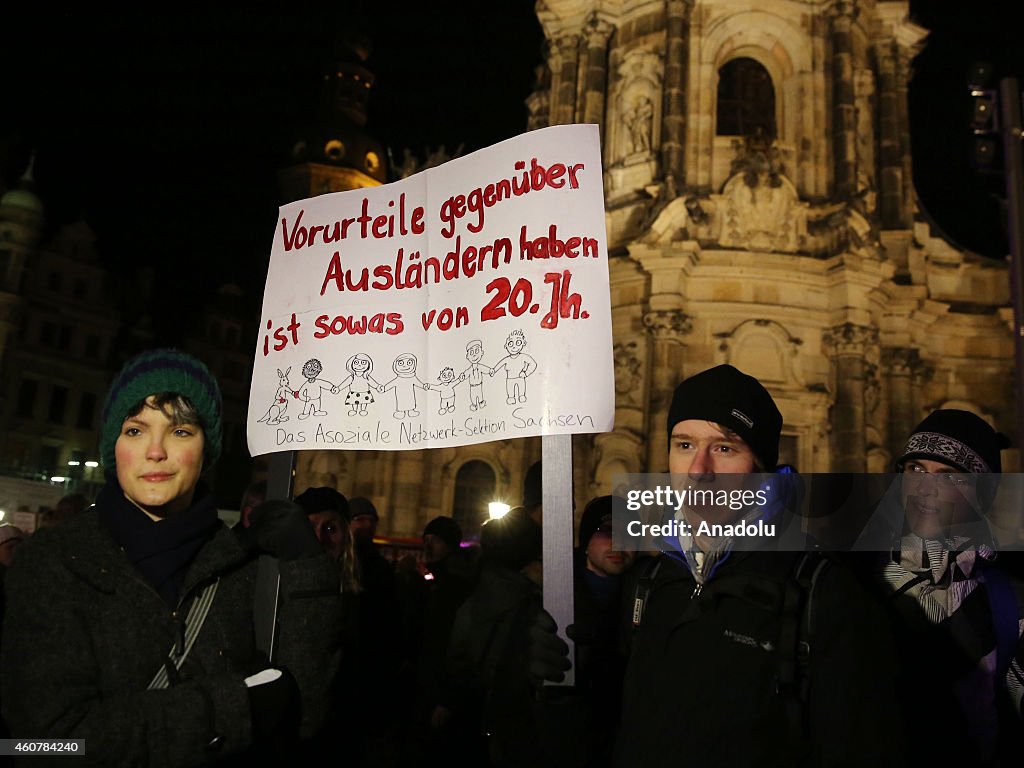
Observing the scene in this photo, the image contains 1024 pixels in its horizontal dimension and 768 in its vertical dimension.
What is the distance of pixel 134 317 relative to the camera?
4503cm

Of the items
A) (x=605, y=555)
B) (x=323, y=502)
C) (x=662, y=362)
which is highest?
(x=662, y=362)

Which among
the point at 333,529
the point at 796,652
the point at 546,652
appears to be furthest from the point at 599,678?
the point at 333,529

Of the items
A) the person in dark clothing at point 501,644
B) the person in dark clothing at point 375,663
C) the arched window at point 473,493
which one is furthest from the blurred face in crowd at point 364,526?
the arched window at point 473,493

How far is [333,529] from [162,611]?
113 inches

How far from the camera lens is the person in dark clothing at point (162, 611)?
224 centimetres

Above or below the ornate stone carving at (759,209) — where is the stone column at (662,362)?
below

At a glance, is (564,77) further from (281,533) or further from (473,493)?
(281,533)

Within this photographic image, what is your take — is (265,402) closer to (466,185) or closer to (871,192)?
(466,185)

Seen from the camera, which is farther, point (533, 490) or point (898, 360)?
point (898, 360)

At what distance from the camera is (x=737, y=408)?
284cm

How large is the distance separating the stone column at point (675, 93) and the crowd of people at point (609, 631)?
20.6 m

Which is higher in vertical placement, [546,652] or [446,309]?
[446,309]

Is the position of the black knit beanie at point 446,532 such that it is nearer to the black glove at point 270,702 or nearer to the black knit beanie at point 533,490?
the black knit beanie at point 533,490

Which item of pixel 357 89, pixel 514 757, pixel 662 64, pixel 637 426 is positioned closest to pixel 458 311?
pixel 514 757
